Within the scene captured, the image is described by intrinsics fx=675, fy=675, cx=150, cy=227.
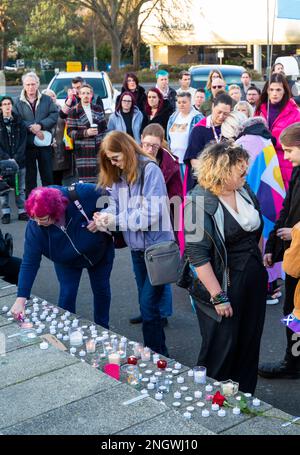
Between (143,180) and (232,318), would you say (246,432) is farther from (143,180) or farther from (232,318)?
(143,180)

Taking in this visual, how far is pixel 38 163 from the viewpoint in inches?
409

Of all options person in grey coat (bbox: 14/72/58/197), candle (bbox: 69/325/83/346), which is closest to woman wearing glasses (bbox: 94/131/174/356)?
candle (bbox: 69/325/83/346)

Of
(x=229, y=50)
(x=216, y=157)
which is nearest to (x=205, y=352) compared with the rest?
(x=216, y=157)

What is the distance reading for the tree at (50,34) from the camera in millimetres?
48353

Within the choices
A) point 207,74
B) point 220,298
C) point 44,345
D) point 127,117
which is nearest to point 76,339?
point 44,345

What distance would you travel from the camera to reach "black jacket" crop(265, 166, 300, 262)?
15.1 feet

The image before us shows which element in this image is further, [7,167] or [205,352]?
[7,167]

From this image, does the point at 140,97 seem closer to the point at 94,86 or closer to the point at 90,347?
the point at 94,86

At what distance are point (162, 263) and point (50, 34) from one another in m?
48.4

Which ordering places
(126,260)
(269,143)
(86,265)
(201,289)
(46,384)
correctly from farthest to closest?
1. (126,260)
2. (269,143)
3. (86,265)
4. (201,289)
5. (46,384)

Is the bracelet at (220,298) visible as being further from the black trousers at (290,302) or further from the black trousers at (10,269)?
the black trousers at (10,269)

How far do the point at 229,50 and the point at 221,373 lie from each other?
4907 cm

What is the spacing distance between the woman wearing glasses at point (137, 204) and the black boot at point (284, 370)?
0.80 metres

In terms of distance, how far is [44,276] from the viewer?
7477mm
